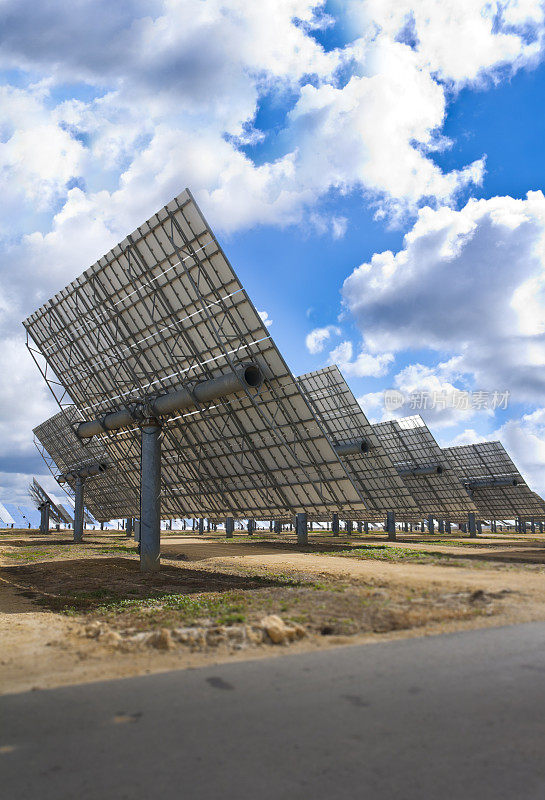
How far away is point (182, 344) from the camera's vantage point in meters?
23.8

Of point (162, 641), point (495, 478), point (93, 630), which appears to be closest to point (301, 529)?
point (93, 630)

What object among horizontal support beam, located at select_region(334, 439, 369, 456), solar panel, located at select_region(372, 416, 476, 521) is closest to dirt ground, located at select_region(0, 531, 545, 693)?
horizontal support beam, located at select_region(334, 439, 369, 456)

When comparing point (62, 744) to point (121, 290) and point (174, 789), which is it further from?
point (121, 290)

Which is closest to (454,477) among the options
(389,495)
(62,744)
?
(389,495)

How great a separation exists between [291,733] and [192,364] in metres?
20.1

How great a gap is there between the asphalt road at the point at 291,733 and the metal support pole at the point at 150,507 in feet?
49.0

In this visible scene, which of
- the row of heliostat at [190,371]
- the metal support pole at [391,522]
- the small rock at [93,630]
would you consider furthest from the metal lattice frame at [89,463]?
the small rock at [93,630]

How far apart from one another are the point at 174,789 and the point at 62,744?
4.53 feet

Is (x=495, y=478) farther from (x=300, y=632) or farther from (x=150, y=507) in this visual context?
(x=300, y=632)

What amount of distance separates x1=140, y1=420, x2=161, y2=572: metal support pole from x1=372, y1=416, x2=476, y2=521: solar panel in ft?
110

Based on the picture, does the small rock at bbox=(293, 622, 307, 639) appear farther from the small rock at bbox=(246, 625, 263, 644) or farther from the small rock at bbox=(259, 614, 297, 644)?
the small rock at bbox=(246, 625, 263, 644)

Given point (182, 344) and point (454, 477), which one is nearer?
point (182, 344)

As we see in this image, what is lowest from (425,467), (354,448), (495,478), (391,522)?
(391,522)

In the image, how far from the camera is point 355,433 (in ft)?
137
